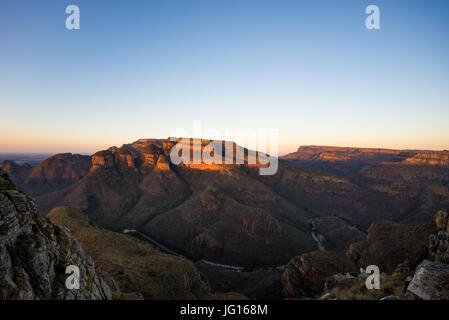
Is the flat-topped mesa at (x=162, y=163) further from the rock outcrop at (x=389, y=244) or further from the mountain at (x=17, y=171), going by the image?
the mountain at (x=17, y=171)

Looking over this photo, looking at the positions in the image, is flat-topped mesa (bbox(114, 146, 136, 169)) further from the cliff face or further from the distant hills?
the cliff face

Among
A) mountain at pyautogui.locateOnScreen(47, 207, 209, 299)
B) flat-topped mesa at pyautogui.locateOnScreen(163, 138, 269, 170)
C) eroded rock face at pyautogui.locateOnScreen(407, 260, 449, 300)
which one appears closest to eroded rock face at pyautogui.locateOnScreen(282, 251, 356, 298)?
mountain at pyautogui.locateOnScreen(47, 207, 209, 299)

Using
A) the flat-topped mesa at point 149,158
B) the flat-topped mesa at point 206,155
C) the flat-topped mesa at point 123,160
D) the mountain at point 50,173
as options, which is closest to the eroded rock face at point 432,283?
the flat-topped mesa at point 206,155

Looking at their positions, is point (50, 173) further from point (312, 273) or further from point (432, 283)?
point (432, 283)

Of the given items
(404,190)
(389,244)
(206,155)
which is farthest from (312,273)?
(404,190)

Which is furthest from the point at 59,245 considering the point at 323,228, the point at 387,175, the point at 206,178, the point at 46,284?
the point at 387,175
